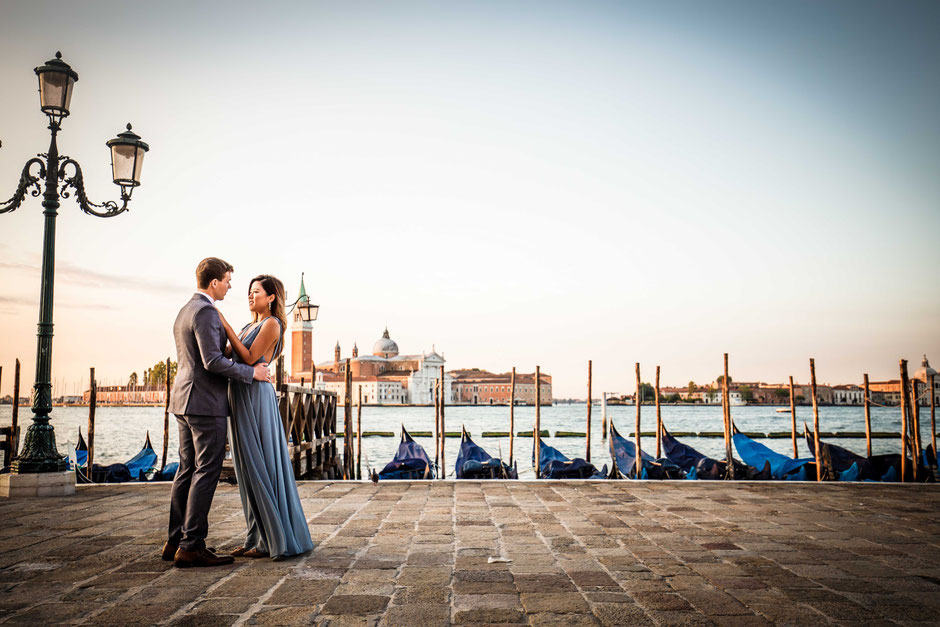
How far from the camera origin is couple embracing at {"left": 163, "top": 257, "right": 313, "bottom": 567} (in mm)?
3031

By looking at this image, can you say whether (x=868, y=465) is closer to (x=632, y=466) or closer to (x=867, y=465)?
(x=867, y=465)

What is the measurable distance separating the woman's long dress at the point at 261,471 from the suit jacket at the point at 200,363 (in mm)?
136

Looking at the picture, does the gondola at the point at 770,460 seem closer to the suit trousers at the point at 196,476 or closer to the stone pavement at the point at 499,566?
the stone pavement at the point at 499,566

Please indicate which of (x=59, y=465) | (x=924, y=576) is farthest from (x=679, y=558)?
(x=59, y=465)

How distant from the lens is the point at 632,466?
38.2ft

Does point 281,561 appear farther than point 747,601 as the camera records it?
Yes

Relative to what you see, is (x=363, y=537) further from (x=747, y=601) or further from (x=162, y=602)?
(x=747, y=601)

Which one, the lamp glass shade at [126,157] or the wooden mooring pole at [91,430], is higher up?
the lamp glass shade at [126,157]

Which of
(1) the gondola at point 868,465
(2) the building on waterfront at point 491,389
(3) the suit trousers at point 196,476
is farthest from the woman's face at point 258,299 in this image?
(2) the building on waterfront at point 491,389

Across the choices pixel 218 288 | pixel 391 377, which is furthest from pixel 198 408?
pixel 391 377

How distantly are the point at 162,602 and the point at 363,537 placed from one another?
4.52 feet

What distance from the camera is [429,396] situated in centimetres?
10306

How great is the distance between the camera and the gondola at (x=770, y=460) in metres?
10.5

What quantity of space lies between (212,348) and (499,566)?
62.9 inches
